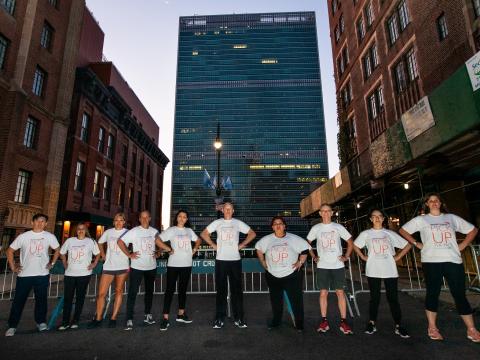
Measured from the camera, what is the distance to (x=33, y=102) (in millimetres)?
16109

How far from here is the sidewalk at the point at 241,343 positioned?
12.3 feet

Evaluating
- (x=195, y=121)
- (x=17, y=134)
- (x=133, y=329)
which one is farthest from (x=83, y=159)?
(x=195, y=121)

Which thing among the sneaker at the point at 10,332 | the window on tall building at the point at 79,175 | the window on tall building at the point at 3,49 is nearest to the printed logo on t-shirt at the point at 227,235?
the sneaker at the point at 10,332

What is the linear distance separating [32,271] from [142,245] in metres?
1.95

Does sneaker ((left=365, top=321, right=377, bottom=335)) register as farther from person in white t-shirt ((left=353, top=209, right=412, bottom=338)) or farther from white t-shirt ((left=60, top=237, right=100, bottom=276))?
white t-shirt ((left=60, top=237, right=100, bottom=276))

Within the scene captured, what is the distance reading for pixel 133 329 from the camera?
498 centimetres

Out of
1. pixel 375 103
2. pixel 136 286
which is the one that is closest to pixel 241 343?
pixel 136 286

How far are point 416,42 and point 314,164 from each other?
13615 cm

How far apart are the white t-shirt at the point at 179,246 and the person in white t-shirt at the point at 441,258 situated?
3922 mm

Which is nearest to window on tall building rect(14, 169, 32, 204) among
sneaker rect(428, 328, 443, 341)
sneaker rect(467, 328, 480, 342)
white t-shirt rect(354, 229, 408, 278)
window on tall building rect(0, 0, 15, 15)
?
window on tall building rect(0, 0, 15, 15)

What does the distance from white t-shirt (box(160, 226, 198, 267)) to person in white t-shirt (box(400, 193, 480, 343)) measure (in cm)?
392

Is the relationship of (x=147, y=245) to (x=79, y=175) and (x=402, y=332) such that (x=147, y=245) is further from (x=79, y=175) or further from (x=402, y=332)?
(x=79, y=175)

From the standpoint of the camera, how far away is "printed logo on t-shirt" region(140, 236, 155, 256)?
17.6 feet

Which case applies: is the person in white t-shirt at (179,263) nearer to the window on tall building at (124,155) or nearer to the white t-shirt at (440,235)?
the white t-shirt at (440,235)
